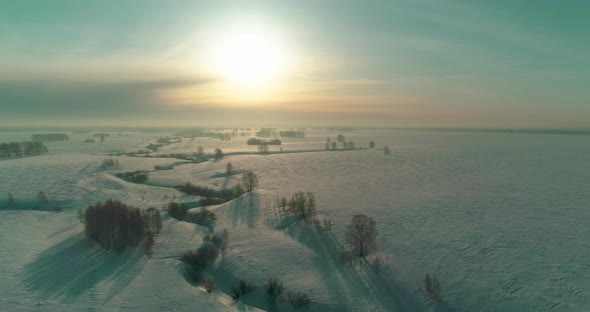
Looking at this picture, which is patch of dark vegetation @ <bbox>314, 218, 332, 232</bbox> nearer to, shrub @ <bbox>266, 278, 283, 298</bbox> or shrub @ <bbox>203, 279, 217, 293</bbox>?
shrub @ <bbox>266, 278, 283, 298</bbox>

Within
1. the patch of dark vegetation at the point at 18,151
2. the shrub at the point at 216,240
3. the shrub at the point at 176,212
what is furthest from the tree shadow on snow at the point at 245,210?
the patch of dark vegetation at the point at 18,151

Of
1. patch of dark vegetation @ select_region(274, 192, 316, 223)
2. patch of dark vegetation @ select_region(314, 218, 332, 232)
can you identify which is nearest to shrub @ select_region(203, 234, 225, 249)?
patch of dark vegetation @ select_region(274, 192, 316, 223)

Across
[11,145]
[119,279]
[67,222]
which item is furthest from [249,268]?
[11,145]

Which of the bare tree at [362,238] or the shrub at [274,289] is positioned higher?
the bare tree at [362,238]

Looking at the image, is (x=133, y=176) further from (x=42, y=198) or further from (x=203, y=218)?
(x=203, y=218)

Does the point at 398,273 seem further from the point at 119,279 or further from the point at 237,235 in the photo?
the point at 119,279

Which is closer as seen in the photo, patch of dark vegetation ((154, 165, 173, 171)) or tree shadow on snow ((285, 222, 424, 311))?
tree shadow on snow ((285, 222, 424, 311))

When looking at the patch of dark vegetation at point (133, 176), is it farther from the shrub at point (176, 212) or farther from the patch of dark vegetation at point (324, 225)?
the patch of dark vegetation at point (324, 225)
